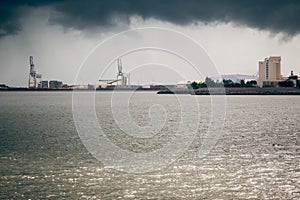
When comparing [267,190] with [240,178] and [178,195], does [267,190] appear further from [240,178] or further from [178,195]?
[178,195]

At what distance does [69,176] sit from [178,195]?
892 centimetres

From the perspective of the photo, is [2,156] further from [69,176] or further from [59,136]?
[59,136]

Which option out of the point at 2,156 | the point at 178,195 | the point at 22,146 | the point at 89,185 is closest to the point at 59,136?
the point at 22,146

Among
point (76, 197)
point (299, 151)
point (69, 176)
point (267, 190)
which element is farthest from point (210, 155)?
point (76, 197)

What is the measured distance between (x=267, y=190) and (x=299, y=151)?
16.8 meters

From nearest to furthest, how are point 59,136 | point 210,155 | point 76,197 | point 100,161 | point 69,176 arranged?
point 76,197 → point 69,176 → point 100,161 → point 210,155 → point 59,136

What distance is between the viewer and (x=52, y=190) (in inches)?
1005

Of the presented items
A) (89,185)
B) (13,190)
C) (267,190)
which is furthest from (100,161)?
(267,190)

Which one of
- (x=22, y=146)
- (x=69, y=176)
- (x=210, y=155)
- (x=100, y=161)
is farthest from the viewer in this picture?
(x=22, y=146)

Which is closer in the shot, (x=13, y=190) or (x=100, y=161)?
(x=13, y=190)

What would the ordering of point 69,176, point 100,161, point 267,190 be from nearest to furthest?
point 267,190, point 69,176, point 100,161

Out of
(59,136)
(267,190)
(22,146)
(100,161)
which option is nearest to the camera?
(267,190)

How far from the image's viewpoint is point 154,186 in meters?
27.0

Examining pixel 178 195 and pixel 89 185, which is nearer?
pixel 178 195
